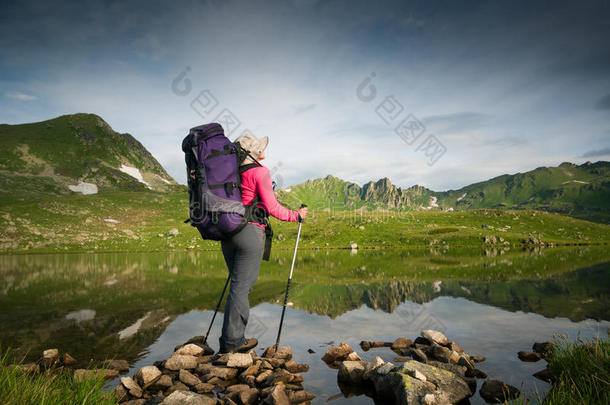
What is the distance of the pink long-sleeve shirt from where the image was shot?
26.9 ft

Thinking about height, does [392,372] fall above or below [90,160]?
below

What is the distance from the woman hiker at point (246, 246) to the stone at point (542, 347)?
6744mm

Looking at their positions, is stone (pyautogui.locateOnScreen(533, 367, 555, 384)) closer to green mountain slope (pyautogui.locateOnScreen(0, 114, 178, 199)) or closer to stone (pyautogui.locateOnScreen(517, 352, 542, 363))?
stone (pyautogui.locateOnScreen(517, 352, 542, 363))

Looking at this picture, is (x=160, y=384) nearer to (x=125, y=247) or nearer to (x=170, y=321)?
(x=170, y=321)

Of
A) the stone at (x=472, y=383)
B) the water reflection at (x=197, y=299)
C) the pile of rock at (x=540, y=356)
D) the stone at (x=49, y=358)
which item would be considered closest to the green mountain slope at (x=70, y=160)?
the water reflection at (x=197, y=299)

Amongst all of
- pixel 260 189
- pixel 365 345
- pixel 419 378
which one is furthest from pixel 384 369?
pixel 260 189

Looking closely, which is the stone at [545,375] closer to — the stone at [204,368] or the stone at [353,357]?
the stone at [353,357]

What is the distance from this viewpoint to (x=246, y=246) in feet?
26.6

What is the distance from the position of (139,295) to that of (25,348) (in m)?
7.54

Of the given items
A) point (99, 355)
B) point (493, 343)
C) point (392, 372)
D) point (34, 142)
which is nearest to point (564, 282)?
point (493, 343)

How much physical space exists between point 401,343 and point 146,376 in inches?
229

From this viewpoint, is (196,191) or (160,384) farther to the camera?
(196,191)

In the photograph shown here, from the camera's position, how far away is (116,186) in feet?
379

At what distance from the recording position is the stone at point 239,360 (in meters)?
6.87
